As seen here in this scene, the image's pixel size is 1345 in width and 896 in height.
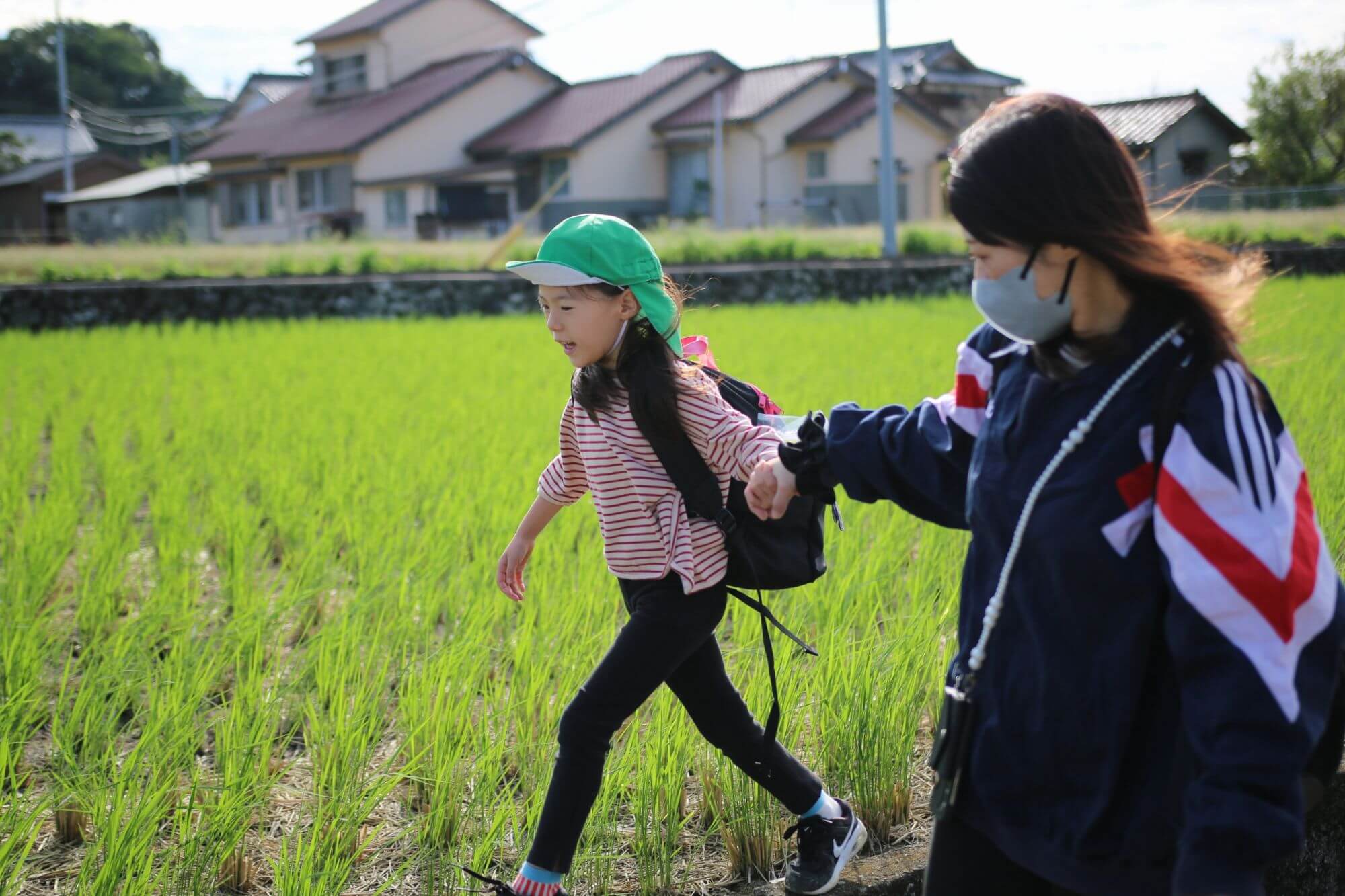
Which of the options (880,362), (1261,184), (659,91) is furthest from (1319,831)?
(1261,184)

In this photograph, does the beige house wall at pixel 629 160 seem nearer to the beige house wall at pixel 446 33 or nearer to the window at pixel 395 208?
the window at pixel 395 208

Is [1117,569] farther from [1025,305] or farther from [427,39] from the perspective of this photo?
[427,39]

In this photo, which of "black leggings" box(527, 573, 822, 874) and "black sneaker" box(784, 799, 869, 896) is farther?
"black sneaker" box(784, 799, 869, 896)

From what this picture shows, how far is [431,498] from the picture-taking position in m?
3.65

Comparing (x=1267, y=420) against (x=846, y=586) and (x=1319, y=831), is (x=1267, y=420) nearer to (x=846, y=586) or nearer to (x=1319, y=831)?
(x=1319, y=831)

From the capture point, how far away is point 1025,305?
1.04m

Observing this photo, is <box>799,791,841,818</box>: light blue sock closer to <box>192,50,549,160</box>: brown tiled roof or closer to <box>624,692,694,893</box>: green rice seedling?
<box>624,692,694,893</box>: green rice seedling

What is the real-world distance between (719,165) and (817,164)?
119 inches

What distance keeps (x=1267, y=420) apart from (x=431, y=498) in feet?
9.73

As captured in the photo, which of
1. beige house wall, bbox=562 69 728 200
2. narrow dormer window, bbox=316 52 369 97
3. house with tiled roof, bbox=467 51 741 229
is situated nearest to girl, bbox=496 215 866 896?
house with tiled roof, bbox=467 51 741 229

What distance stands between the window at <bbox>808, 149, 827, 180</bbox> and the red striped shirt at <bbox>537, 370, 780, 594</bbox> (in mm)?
22624

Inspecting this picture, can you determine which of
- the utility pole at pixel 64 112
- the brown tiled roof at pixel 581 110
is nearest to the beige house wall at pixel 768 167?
the brown tiled roof at pixel 581 110

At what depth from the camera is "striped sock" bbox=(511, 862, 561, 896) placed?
1.49 m

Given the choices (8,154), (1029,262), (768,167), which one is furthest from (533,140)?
(1029,262)
